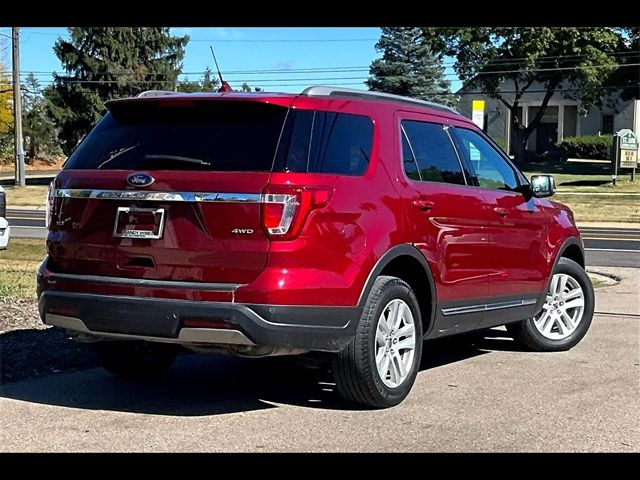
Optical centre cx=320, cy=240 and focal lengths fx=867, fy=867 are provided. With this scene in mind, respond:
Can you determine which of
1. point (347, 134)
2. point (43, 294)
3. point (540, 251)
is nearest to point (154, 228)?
point (43, 294)

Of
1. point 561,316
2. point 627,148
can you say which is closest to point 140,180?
point 561,316

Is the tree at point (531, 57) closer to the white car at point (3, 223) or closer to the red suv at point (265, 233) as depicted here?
the white car at point (3, 223)

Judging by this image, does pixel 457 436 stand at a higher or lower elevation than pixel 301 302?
lower

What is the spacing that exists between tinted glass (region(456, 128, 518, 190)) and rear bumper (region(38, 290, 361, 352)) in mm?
2130

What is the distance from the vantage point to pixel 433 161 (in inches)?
245

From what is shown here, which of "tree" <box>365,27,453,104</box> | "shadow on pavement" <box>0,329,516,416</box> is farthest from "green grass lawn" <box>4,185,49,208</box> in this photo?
"shadow on pavement" <box>0,329,516,416</box>

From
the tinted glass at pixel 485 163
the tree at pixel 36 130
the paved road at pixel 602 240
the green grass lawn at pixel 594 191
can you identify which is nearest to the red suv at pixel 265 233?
the tinted glass at pixel 485 163

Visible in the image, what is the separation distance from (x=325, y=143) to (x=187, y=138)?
2.76 feet

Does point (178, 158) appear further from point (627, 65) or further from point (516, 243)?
point (627, 65)

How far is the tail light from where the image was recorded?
4.87 metres

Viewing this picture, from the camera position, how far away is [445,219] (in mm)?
6082
